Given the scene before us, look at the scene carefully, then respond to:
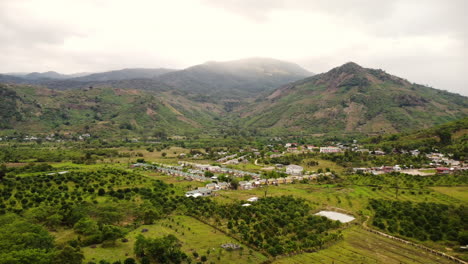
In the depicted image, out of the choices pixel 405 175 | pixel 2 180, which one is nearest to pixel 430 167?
pixel 405 175

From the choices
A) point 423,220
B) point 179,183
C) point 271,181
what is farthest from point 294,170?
point 423,220

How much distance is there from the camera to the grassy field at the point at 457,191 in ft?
185

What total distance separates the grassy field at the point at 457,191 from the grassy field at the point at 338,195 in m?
1.39

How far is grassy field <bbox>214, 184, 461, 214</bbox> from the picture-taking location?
56.6 meters

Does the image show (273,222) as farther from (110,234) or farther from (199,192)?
(110,234)

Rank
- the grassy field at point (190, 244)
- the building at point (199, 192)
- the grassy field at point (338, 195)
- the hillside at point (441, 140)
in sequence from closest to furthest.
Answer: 1. the grassy field at point (190, 244)
2. the grassy field at point (338, 195)
3. the building at point (199, 192)
4. the hillside at point (441, 140)

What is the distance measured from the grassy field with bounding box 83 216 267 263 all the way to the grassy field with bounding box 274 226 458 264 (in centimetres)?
494

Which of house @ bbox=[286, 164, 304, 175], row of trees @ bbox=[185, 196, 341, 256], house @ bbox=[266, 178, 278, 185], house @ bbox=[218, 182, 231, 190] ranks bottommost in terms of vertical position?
house @ bbox=[218, 182, 231, 190]

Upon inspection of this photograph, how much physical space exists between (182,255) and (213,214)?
15157 millimetres

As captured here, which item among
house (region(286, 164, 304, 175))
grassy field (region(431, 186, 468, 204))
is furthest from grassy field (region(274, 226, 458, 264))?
house (region(286, 164, 304, 175))

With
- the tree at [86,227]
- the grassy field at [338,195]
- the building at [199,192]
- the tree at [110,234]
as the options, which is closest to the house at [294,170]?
the grassy field at [338,195]

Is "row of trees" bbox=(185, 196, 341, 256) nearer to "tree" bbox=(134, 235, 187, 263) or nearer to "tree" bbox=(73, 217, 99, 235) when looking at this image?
"tree" bbox=(134, 235, 187, 263)

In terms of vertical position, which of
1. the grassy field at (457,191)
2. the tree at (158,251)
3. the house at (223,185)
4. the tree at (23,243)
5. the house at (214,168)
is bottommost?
the house at (214,168)

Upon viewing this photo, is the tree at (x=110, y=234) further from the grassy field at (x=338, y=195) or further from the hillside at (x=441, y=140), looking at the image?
the hillside at (x=441, y=140)
